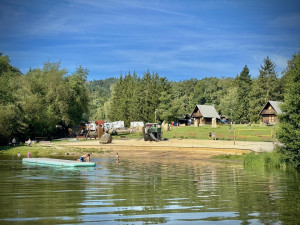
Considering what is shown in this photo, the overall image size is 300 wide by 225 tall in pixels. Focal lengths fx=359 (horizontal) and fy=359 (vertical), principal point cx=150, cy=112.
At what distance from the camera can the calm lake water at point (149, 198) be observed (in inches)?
588

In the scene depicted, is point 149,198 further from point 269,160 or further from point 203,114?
point 203,114

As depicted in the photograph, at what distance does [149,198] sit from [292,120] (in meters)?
20.4

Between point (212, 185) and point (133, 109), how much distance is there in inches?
3603

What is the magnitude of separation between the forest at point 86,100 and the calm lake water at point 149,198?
33.0 feet

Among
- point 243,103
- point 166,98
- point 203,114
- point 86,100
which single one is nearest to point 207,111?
point 203,114

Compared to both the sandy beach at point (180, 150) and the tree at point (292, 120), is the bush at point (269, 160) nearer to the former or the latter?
the tree at point (292, 120)

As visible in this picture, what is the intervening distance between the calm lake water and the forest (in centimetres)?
1004

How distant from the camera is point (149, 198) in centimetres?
1970

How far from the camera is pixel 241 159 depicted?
42312 mm

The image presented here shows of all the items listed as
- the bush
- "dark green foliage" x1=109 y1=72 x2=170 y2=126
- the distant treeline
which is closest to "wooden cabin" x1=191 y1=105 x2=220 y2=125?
the distant treeline

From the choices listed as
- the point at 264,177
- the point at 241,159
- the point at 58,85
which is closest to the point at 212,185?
the point at 264,177

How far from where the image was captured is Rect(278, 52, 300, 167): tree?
110 feet

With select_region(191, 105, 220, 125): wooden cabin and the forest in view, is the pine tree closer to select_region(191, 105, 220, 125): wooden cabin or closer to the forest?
the forest

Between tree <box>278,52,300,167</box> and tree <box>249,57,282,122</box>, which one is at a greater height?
tree <box>249,57,282,122</box>
